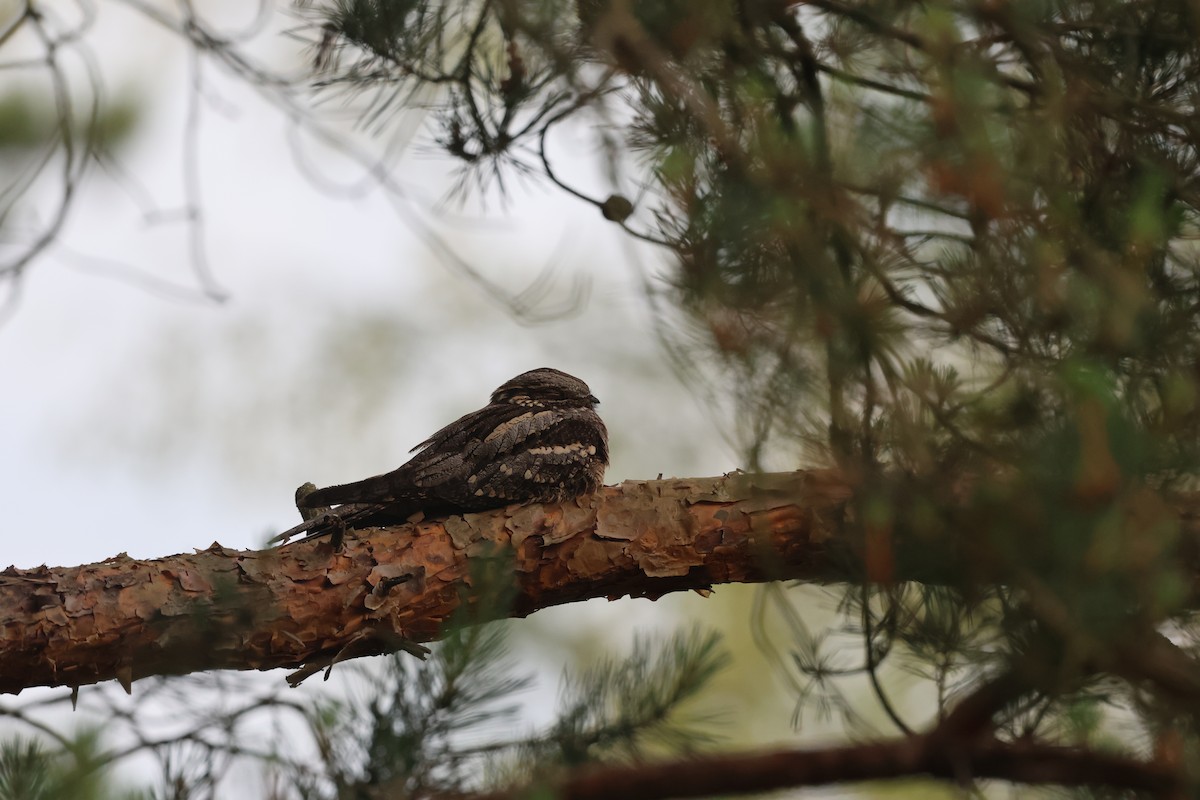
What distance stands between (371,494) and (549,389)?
0.94 m

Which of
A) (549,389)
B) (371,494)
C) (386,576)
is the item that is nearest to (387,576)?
(386,576)

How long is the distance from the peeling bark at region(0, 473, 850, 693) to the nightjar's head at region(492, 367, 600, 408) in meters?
0.80

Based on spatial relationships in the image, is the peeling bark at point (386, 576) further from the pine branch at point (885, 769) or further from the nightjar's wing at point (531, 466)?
the pine branch at point (885, 769)

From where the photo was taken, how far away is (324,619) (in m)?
3.08

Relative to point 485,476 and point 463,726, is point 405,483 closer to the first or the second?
point 485,476

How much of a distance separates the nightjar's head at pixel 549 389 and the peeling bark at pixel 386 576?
0.80 meters

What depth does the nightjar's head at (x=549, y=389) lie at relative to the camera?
Result: 4121mm

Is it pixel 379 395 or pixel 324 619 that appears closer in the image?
pixel 324 619

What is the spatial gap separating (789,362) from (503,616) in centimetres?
59

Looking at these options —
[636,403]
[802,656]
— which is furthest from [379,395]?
[802,656]

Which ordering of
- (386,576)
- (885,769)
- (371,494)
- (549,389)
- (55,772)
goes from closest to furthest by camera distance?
(885,769) < (55,772) < (386,576) < (371,494) < (549,389)

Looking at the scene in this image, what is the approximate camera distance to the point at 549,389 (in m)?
4.13

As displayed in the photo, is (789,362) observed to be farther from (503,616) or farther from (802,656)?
(802,656)

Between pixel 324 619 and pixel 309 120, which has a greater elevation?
pixel 309 120
